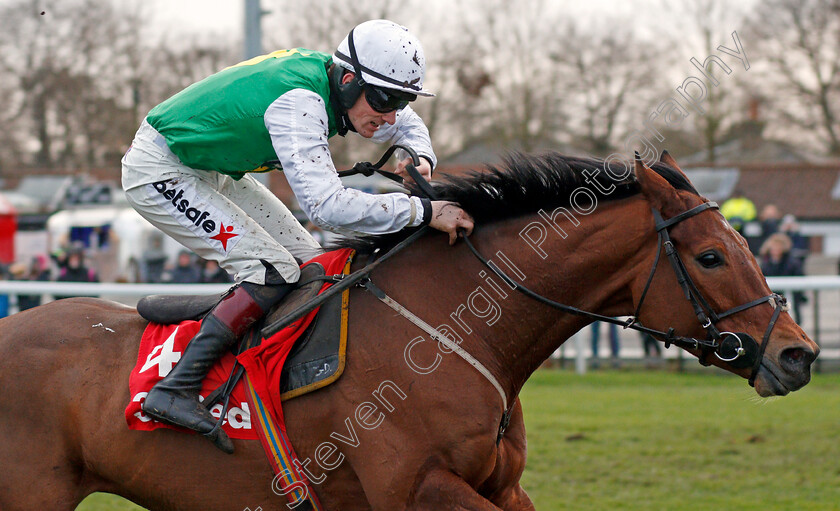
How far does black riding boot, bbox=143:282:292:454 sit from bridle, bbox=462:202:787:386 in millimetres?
1053

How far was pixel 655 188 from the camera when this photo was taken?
3363 mm

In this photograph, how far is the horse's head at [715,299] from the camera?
3145 millimetres

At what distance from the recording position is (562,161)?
3586mm

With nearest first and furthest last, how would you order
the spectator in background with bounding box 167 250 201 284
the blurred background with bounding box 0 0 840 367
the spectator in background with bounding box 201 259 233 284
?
1. the spectator in background with bounding box 201 259 233 284
2. the spectator in background with bounding box 167 250 201 284
3. the blurred background with bounding box 0 0 840 367

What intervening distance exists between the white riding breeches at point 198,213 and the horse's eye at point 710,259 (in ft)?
5.20

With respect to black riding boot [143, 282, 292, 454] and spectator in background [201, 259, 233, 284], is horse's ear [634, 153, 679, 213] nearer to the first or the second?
black riding boot [143, 282, 292, 454]

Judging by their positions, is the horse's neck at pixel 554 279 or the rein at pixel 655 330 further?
the horse's neck at pixel 554 279

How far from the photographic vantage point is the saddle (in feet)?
11.1

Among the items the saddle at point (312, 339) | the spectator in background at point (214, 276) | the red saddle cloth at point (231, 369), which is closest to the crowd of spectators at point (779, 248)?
the spectator in background at point (214, 276)

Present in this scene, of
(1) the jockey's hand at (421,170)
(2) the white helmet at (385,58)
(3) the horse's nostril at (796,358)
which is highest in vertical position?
(2) the white helmet at (385,58)

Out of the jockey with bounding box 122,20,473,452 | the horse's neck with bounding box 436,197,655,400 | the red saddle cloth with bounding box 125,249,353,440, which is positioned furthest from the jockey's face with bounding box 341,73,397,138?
the horse's neck with bounding box 436,197,655,400

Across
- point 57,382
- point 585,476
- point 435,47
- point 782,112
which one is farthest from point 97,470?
point 782,112

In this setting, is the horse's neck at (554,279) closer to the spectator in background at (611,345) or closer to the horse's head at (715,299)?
the horse's head at (715,299)

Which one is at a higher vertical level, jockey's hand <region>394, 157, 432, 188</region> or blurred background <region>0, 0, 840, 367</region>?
jockey's hand <region>394, 157, 432, 188</region>
